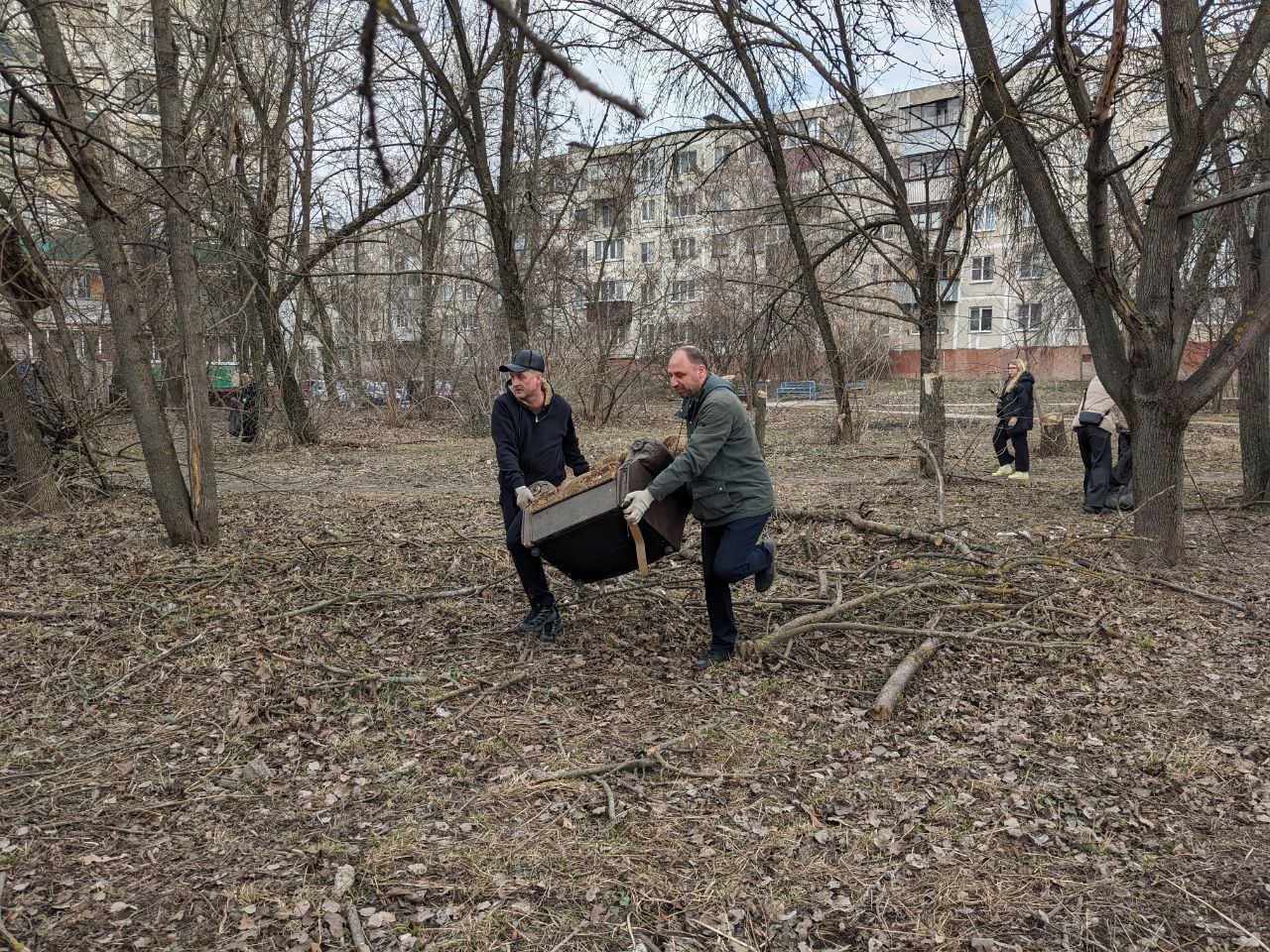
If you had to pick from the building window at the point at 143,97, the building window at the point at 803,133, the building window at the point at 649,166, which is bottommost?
the building window at the point at 143,97

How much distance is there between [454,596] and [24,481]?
5.91 metres

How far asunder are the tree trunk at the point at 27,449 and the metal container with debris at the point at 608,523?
7.09 meters

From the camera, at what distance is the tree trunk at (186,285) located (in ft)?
23.9

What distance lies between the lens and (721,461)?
16.9 feet

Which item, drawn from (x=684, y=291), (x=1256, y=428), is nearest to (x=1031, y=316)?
(x=684, y=291)

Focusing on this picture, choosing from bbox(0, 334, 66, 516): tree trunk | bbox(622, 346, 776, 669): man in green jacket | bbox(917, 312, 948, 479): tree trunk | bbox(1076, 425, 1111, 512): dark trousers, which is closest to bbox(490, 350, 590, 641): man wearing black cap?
bbox(622, 346, 776, 669): man in green jacket

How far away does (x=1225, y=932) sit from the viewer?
304 centimetres

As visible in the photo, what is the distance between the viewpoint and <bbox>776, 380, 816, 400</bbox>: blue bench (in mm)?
31688

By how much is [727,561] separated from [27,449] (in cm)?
820

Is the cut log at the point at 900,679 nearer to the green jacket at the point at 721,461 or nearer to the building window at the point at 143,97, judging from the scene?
the green jacket at the point at 721,461

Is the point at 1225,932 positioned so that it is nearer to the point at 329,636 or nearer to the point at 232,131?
the point at 329,636

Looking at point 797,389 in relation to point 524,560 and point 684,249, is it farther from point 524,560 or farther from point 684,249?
point 524,560

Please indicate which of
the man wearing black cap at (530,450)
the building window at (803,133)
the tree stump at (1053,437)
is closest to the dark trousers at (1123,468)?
the building window at (803,133)

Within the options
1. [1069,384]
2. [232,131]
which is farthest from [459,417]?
[1069,384]
